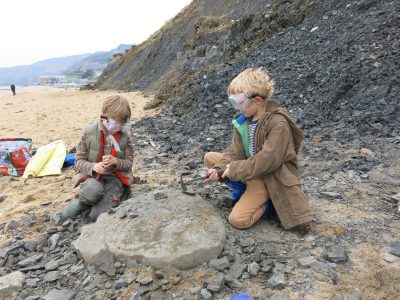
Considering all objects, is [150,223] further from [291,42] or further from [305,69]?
[291,42]

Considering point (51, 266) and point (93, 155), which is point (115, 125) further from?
point (51, 266)

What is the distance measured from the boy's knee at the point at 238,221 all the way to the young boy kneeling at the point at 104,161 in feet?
4.25

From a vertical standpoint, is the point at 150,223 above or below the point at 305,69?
below

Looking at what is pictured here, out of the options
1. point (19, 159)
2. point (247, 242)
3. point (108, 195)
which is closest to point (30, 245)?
point (108, 195)

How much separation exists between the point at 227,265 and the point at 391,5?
8.07 meters

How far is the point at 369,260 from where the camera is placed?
2871 mm

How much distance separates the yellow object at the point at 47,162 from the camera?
19.3ft

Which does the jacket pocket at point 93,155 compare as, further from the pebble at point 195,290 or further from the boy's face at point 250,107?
the pebble at point 195,290

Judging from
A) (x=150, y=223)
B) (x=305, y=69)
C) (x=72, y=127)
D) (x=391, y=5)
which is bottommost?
(x=72, y=127)

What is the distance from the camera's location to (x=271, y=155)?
308cm

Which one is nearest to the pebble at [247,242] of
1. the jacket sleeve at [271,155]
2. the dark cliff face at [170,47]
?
the jacket sleeve at [271,155]

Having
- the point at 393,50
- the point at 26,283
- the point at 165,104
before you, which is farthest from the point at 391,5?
the point at 26,283

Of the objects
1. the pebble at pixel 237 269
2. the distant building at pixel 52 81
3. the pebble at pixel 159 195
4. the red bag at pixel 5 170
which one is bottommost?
the distant building at pixel 52 81

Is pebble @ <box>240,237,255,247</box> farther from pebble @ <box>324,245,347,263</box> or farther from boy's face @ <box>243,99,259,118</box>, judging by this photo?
boy's face @ <box>243,99,259,118</box>
